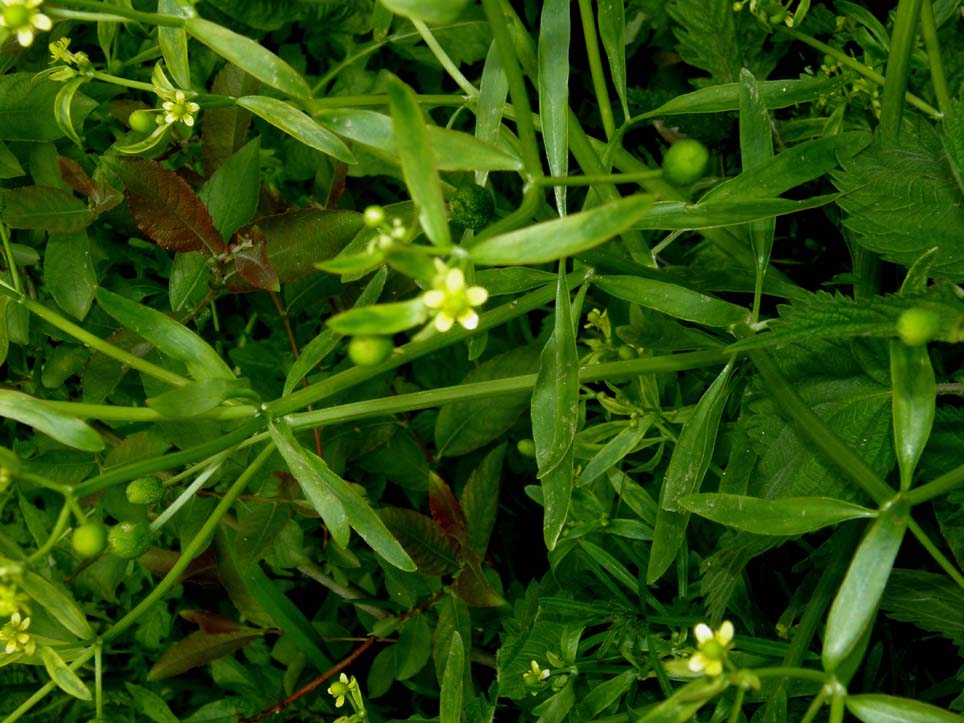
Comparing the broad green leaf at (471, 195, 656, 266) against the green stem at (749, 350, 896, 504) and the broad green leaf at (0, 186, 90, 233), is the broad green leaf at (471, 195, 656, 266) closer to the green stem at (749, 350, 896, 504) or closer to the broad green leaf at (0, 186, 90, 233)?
the green stem at (749, 350, 896, 504)

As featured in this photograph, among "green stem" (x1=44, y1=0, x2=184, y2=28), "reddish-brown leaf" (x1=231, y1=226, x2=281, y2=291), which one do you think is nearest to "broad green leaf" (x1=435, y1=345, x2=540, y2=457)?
"reddish-brown leaf" (x1=231, y1=226, x2=281, y2=291)

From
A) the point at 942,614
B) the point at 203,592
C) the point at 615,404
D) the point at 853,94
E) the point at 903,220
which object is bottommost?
the point at 203,592

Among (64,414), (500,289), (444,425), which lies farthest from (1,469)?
(444,425)

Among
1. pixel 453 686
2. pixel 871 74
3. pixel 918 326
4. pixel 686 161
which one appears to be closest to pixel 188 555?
pixel 453 686

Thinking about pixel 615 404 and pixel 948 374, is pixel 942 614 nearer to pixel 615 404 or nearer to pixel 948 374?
pixel 948 374

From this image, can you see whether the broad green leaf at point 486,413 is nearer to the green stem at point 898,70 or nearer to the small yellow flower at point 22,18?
the green stem at point 898,70
